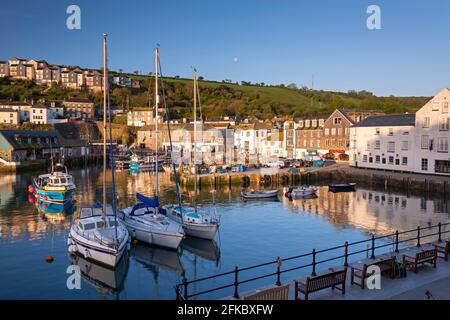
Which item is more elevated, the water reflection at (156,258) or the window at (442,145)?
the window at (442,145)

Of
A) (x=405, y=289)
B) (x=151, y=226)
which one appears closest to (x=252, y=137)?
(x=151, y=226)

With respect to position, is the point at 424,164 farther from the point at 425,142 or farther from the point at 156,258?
the point at 156,258

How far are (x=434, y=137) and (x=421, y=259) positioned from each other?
4590 centimetres

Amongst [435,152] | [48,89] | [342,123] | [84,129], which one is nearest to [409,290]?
[435,152]

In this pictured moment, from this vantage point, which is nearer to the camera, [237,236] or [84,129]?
[237,236]

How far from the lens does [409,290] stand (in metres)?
12.5

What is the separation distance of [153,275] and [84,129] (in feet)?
328

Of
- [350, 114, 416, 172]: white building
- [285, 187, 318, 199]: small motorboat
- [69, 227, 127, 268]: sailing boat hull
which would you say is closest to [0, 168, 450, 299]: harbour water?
[69, 227, 127, 268]: sailing boat hull

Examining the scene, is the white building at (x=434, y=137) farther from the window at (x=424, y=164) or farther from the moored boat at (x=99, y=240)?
the moored boat at (x=99, y=240)

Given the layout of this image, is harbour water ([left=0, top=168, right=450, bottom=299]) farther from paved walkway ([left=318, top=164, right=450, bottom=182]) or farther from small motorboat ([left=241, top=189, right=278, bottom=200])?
paved walkway ([left=318, top=164, right=450, bottom=182])

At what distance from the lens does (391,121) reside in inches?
2459

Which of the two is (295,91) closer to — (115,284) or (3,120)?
(3,120)

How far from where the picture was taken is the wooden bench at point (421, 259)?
46.3 feet

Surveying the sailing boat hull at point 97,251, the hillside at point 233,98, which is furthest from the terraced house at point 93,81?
the sailing boat hull at point 97,251
